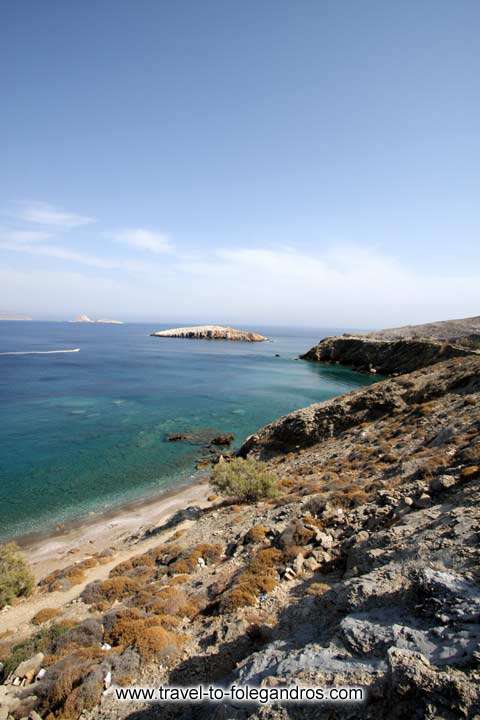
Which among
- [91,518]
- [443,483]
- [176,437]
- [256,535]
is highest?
[443,483]

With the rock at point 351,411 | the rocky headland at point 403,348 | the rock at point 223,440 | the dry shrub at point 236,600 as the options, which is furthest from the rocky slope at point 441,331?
the dry shrub at point 236,600

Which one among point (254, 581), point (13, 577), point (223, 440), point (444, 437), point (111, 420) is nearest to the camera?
point (254, 581)

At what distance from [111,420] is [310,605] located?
4162 cm

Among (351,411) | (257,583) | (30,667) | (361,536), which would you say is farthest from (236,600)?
(351,411)

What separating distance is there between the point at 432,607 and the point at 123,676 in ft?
25.8

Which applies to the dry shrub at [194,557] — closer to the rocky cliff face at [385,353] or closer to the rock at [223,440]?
the rock at [223,440]

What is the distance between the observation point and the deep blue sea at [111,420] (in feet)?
91.6

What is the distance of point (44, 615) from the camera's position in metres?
13.4

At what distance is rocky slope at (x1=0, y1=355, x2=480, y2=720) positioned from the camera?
593 centimetres

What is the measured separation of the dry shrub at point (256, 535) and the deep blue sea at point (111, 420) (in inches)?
602

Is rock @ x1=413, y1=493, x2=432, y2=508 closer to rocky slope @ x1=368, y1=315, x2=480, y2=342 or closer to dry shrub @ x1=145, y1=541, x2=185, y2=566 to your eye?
→ dry shrub @ x1=145, y1=541, x2=185, y2=566

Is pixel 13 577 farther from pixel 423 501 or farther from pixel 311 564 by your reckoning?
pixel 423 501

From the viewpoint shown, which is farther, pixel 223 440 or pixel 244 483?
pixel 223 440

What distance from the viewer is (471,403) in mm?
25750
